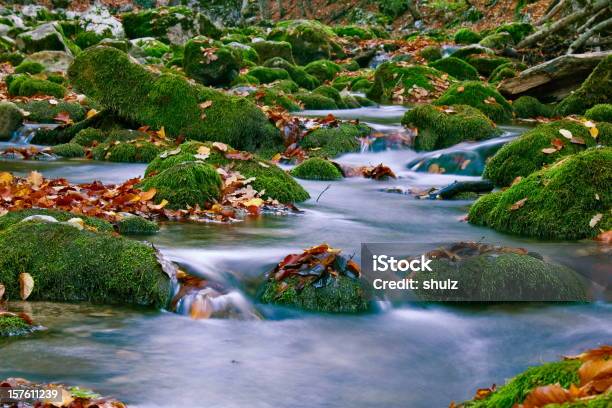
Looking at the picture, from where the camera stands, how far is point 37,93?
45.9 ft

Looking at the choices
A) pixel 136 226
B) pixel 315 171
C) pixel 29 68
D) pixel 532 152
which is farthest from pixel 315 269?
pixel 29 68

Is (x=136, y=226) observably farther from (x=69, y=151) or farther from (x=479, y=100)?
(x=479, y=100)

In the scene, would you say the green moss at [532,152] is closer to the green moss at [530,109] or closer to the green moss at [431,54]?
the green moss at [530,109]

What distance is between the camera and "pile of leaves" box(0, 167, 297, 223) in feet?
20.3

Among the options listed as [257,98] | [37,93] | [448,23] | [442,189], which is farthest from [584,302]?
[448,23]

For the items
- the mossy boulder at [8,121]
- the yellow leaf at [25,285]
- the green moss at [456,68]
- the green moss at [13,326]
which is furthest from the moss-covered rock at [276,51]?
the green moss at [13,326]

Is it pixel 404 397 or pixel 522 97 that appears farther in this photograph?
pixel 522 97

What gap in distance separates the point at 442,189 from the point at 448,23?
22.4 m

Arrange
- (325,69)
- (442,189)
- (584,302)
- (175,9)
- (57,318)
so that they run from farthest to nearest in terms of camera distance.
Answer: (175,9) → (325,69) → (442,189) → (584,302) → (57,318)

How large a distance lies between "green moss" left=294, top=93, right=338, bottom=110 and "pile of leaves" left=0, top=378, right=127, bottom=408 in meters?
11.6

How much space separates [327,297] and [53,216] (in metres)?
2.14

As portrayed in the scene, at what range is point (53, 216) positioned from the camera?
5.36m

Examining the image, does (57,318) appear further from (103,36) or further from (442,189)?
(103,36)

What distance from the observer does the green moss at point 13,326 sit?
12.5 feet
